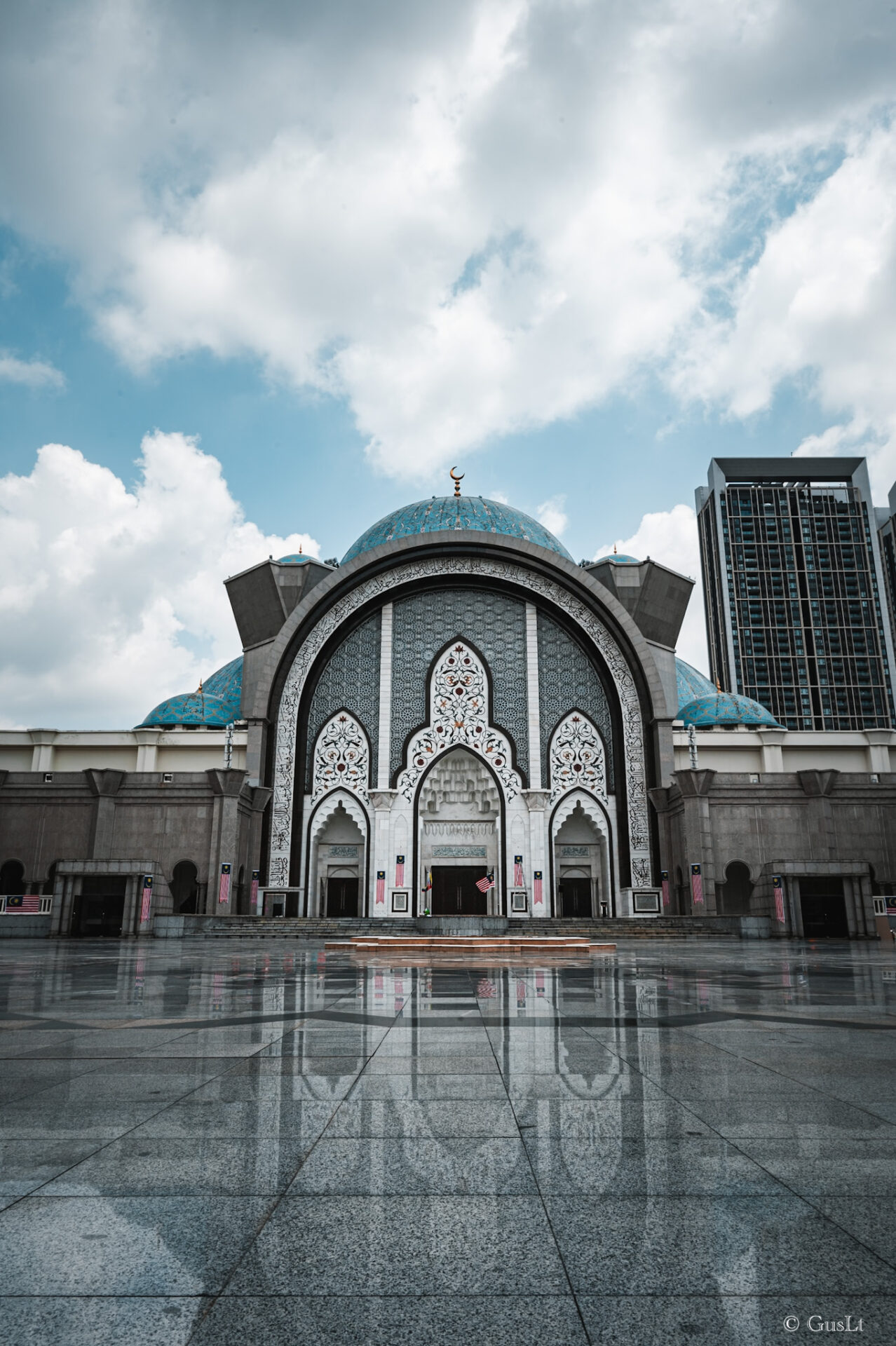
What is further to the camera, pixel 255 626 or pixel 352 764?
pixel 255 626

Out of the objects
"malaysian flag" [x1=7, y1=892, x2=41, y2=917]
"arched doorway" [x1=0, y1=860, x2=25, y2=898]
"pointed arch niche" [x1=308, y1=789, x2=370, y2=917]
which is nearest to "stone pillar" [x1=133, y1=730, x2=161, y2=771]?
"arched doorway" [x1=0, y1=860, x2=25, y2=898]

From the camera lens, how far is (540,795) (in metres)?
28.7

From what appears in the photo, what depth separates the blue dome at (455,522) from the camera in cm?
3331

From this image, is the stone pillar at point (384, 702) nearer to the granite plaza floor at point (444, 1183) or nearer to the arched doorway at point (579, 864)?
the arched doorway at point (579, 864)

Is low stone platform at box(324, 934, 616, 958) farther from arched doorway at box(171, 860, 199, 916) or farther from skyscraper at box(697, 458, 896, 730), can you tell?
skyscraper at box(697, 458, 896, 730)

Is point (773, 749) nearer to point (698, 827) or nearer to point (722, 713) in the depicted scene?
point (722, 713)

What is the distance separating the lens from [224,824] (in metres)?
26.8

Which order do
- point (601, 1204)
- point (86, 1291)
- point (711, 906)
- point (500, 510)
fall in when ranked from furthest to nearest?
point (500, 510), point (711, 906), point (601, 1204), point (86, 1291)

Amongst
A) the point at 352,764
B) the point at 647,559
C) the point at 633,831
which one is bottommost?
the point at 633,831

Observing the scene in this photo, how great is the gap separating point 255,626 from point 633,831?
1441cm

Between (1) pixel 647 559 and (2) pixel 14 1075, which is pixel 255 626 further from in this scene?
(2) pixel 14 1075

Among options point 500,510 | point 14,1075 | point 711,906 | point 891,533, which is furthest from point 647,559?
point 891,533

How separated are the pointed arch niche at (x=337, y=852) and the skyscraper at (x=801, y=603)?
4956 centimetres

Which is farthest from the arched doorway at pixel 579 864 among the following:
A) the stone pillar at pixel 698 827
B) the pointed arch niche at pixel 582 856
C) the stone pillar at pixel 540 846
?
the stone pillar at pixel 698 827
